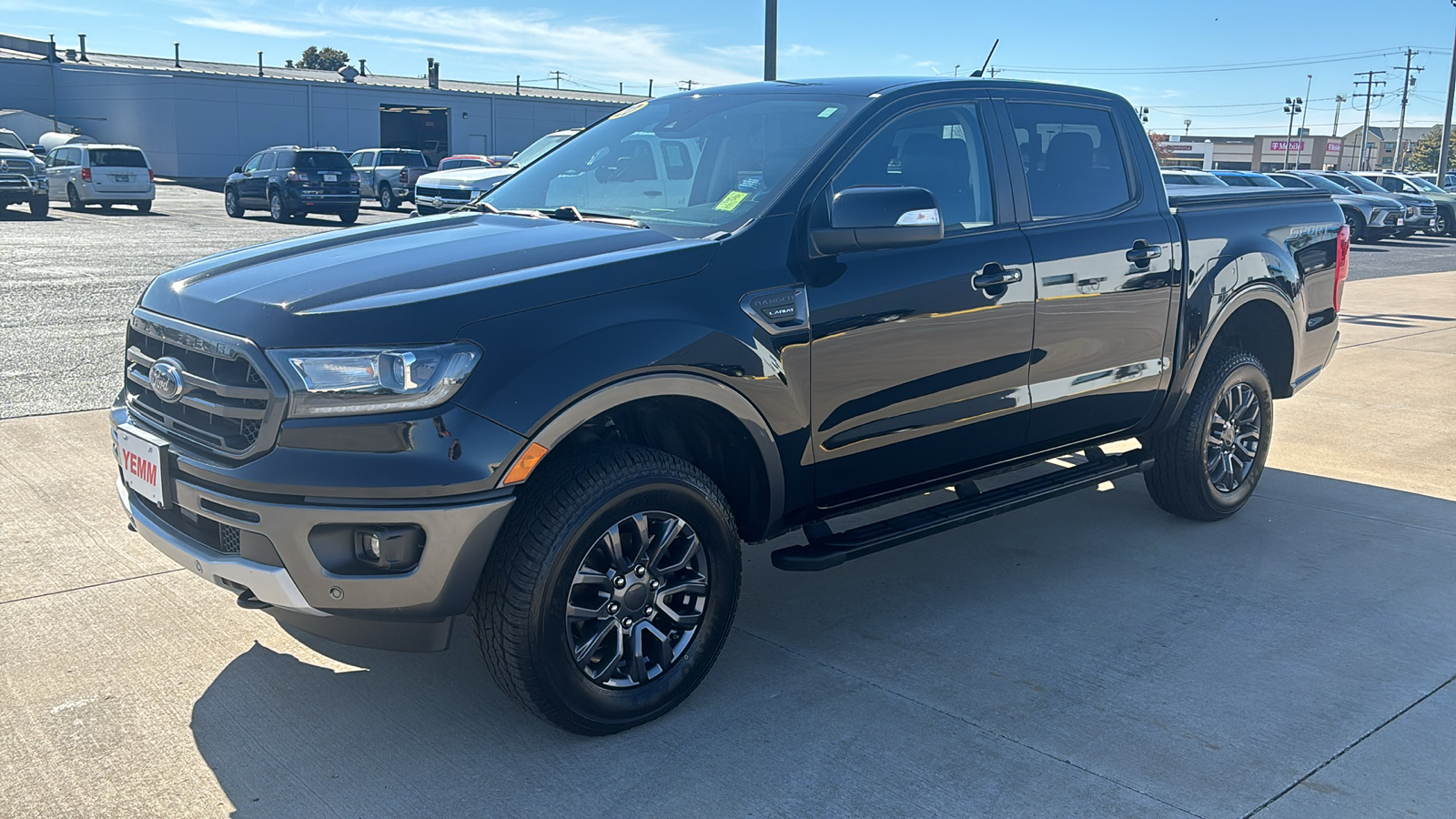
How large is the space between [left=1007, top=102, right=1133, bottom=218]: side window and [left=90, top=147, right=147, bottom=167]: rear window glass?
1086 inches

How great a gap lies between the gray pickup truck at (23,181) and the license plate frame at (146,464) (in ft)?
80.3

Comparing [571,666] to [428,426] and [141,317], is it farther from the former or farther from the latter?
[141,317]

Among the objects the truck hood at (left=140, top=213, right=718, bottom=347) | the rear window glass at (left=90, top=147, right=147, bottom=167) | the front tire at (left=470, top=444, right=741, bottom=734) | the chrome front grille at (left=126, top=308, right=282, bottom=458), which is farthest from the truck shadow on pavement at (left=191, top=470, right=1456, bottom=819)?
the rear window glass at (left=90, top=147, right=147, bottom=167)

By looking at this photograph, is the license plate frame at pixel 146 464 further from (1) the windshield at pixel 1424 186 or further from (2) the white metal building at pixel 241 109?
(2) the white metal building at pixel 241 109

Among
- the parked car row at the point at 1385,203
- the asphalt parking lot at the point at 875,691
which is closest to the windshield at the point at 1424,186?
the parked car row at the point at 1385,203

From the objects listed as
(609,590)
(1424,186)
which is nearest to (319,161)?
(609,590)

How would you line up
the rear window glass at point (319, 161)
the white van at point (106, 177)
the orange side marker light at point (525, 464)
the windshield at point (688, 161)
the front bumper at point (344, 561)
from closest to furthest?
the front bumper at point (344, 561), the orange side marker light at point (525, 464), the windshield at point (688, 161), the rear window glass at point (319, 161), the white van at point (106, 177)

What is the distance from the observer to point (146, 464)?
11.2 ft

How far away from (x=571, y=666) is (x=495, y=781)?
14.1 inches

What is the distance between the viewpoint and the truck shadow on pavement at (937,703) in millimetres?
3160

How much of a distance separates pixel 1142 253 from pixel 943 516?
1489mm

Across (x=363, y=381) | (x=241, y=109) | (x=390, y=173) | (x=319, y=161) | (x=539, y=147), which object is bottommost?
(x=363, y=381)

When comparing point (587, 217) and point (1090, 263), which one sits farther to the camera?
point (1090, 263)

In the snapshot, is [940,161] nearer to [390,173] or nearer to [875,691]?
[875,691]
